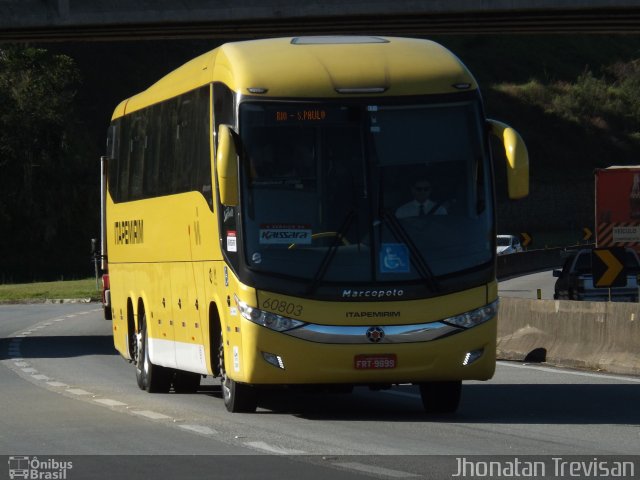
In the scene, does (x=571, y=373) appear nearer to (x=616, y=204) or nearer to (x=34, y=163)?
(x=616, y=204)

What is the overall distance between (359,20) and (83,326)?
939cm

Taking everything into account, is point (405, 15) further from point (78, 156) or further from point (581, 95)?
point (581, 95)

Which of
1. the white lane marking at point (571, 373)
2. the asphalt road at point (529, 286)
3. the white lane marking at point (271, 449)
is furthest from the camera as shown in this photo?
the asphalt road at point (529, 286)

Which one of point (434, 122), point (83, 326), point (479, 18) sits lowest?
point (83, 326)

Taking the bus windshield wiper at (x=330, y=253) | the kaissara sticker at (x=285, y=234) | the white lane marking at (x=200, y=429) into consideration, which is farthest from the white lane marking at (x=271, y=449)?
the kaissara sticker at (x=285, y=234)

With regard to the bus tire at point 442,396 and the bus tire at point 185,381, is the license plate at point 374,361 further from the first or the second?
the bus tire at point 185,381

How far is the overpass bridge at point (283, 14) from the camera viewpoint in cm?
3600

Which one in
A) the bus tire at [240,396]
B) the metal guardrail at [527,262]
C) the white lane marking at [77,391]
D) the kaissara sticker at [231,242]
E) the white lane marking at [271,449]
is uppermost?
the kaissara sticker at [231,242]

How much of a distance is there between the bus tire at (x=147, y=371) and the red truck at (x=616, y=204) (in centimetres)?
2477

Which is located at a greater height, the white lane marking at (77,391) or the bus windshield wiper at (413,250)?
the bus windshield wiper at (413,250)

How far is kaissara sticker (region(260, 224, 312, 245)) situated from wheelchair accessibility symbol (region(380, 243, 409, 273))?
673 millimetres

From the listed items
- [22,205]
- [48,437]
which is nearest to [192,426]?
[48,437]

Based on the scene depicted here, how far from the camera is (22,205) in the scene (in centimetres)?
7256

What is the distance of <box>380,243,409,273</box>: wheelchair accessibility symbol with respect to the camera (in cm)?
1490
